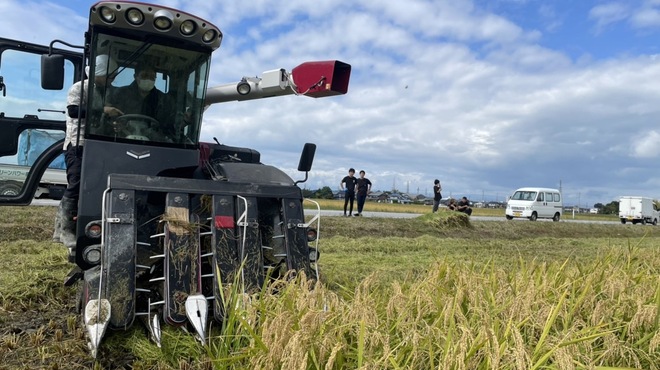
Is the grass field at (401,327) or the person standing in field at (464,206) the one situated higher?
the person standing in field at (464,206)

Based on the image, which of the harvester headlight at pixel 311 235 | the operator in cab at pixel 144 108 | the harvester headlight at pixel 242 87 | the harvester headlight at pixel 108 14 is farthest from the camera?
the harvester headlight at pixel 242 87

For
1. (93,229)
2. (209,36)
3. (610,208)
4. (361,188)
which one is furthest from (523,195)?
(610,208)

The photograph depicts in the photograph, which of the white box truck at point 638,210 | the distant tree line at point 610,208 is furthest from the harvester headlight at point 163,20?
the distant tree line at point 610,208

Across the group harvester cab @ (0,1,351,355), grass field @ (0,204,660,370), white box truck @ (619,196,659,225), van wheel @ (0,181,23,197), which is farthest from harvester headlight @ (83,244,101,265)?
white box truck @ (619,196,659,225)

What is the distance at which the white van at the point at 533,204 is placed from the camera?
93.9 ft

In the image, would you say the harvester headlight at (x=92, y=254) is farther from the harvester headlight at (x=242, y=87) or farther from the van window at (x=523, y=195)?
the van window at (x=523, y=195)

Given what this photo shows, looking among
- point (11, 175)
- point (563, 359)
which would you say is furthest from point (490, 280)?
point (11, 175)

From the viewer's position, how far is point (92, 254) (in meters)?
3.88

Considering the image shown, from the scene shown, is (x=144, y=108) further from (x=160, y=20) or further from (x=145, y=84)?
(x=160, y=20)

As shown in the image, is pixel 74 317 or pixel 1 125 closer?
pixel 74 317

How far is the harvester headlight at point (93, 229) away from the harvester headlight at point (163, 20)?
170 cm

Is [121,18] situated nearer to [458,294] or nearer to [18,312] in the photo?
[18,312]

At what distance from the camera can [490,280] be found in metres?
3.89

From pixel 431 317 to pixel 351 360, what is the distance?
0.72m
